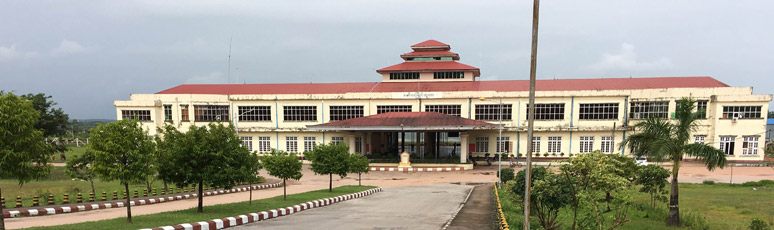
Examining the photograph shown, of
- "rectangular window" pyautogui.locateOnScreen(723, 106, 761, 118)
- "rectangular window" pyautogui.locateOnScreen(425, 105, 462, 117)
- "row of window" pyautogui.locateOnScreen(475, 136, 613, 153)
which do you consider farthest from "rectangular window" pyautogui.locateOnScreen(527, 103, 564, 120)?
"rectangular window" pyautogui.locateOnScreen(723, 106, 761, 118)

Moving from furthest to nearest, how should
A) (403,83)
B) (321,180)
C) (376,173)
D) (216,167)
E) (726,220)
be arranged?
(403,83), (376,173), (321,180), (726,220), (216,167)

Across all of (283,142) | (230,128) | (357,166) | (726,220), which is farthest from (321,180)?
(726,220)

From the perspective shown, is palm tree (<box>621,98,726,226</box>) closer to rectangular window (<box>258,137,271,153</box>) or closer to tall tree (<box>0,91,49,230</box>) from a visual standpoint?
tall tree (<box>0,91,49,230</box>)

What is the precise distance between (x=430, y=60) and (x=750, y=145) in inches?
1312

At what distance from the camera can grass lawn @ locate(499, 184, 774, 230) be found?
15216 mm

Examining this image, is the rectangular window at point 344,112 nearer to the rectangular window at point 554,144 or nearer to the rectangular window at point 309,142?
the rectangular window at point 309,142

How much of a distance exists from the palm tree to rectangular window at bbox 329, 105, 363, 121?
111 ft

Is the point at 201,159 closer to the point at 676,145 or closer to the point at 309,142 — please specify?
the point at 676,145

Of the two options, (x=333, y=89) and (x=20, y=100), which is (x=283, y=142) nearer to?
(x=333, y=89)

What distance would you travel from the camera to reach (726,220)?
1577cm

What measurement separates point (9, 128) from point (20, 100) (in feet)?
2.65

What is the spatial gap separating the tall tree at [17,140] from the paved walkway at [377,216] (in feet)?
17.6

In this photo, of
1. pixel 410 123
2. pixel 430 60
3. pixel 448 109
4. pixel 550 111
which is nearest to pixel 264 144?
pixel 410 123

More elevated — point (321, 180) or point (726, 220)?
point (726, 220)
